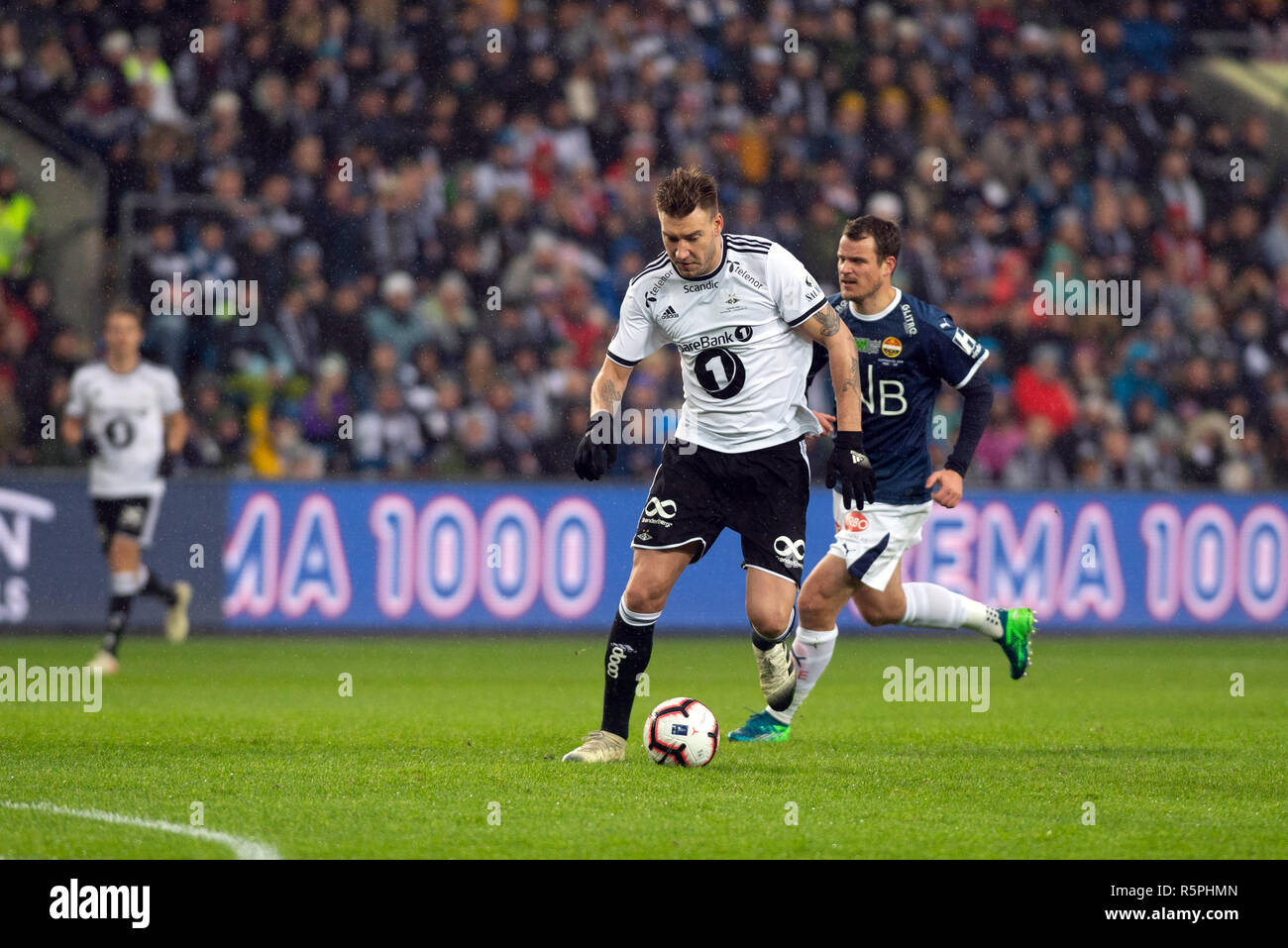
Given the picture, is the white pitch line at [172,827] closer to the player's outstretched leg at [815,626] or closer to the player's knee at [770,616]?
the player's knee at [770,616]

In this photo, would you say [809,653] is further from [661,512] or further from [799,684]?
[661,512]

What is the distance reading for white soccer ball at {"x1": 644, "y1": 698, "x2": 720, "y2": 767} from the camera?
7.02 metres

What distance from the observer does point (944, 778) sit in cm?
693

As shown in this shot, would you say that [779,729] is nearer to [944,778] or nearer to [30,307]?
[944,778]

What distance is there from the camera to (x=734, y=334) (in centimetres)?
739

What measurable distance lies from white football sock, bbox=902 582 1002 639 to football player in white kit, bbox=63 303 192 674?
223 inches

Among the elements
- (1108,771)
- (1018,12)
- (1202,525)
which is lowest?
(1108,771)

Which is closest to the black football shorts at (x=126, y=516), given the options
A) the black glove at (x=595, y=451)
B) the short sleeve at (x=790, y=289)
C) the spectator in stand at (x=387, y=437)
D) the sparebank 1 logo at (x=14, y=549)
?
the sparebank 1 logo at (x=14, y=549)

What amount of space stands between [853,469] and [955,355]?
1.07 m

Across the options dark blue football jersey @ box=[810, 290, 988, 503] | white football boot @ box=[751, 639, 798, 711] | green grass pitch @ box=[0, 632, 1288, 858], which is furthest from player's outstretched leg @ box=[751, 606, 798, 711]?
dark blue football jersey @ box=[810, 290, 988, 503]

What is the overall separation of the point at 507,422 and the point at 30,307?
401 cm

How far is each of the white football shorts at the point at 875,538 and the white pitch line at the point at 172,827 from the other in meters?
3.53

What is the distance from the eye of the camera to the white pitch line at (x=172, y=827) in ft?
16.7
